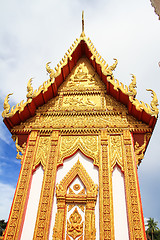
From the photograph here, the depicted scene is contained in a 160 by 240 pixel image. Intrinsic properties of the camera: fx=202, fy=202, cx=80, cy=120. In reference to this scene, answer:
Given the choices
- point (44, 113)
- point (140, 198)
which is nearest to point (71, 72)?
point (44, 113)

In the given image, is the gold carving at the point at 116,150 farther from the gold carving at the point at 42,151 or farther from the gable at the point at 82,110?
the gold carving at the point at 42,151

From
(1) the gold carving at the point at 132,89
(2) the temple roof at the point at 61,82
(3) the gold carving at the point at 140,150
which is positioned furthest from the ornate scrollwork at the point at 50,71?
(3) the gold carving at the point at 140,150

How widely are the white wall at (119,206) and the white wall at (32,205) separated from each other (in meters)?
2.02

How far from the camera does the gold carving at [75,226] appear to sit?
4831 millimetres

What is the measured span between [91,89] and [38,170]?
3522 mm

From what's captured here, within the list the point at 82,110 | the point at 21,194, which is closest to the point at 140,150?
the point at 82,110

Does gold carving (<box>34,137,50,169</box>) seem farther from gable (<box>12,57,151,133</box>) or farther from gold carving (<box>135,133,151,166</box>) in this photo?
gold carving (<box>135,133,151,166</box>)

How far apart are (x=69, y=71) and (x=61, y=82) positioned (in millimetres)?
650

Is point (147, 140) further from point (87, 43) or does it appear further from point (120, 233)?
point (87, 43)

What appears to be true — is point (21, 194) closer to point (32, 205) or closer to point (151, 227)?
point (32, 205)

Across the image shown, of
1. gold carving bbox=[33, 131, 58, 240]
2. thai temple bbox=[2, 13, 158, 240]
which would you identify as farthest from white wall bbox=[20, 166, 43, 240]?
gold carving bbox=[33, 131, 58, 240]

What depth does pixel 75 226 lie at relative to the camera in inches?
193

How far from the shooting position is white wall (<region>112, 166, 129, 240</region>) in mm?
4707

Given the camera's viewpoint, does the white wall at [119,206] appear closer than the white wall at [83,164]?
Yes
